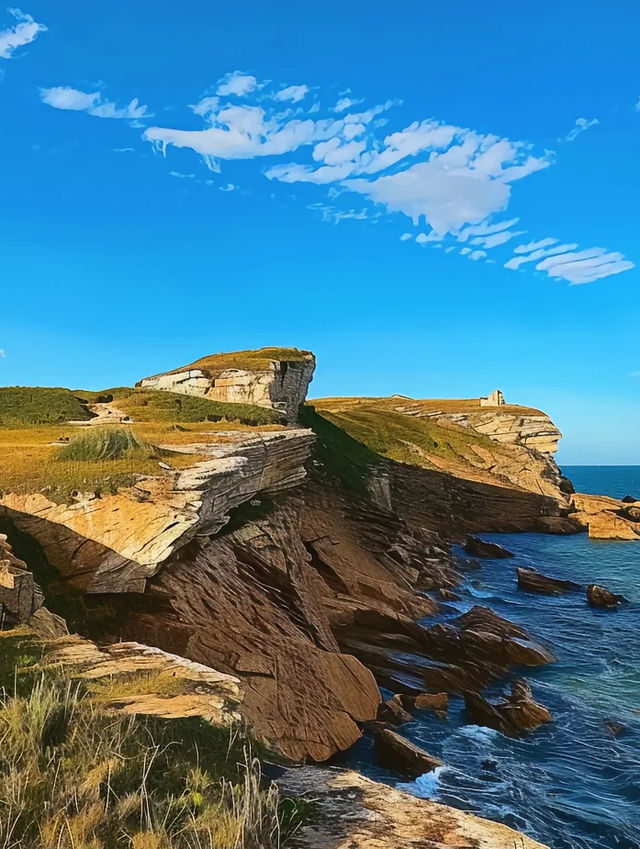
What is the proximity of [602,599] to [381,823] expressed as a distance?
129ft

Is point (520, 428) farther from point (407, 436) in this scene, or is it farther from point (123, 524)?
point (123, 524)

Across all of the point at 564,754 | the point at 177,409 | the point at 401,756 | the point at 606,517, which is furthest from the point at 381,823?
the point at 606,517

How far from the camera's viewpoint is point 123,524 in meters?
16.8

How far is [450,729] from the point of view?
20766mm

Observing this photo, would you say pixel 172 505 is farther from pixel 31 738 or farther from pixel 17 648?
pixel 31 738

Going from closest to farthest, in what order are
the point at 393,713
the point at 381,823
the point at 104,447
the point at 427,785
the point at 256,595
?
the point at 381,823, the point at 427,785, the point at 104,447, the point at 393,713, the point at 256,595

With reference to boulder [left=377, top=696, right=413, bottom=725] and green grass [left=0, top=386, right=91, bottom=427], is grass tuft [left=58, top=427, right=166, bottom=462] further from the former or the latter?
green grass [left=0, top=386, right=91, bottom=427]

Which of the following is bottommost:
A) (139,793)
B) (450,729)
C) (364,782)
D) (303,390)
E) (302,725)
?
(450,729)

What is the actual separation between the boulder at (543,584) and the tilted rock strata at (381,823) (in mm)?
40621

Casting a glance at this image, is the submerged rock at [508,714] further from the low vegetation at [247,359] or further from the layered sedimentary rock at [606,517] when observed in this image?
the layered sedimentary rock at [606,517]

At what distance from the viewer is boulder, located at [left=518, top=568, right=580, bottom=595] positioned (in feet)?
146

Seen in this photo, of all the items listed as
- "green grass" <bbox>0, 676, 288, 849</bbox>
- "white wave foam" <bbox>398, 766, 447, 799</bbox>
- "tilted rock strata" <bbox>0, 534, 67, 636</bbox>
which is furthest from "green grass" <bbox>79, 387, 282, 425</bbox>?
"green grass" <bbox>0, 676, 288, 849</bbox>

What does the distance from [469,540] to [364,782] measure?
56.6 m

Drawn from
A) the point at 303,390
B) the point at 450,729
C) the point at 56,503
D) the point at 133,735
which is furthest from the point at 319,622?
the point at 303,390
